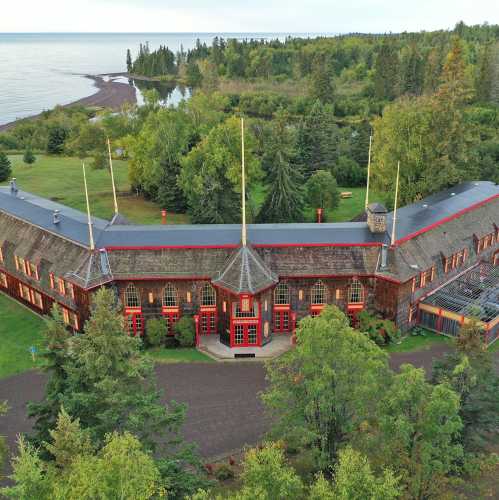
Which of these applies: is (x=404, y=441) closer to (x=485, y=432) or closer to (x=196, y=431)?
(x=485, y=432)

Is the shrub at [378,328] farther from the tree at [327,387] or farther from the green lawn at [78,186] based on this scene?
the green lawn at [78,186]

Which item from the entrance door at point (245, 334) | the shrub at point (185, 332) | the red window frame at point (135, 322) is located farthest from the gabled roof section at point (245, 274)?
the red window frame at point (135, 322)

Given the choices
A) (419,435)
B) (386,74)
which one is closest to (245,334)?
(419,435)

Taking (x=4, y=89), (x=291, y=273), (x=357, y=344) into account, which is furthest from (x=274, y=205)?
(x=4, y=89)

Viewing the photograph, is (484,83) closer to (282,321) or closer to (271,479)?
(282,321)

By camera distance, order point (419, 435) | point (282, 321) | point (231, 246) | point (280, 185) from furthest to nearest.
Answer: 1. point (280, 185)
2. point (282, 321)
3. point (231, 246)
4. point (419, 435)

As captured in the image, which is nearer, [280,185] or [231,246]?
[231,246]
